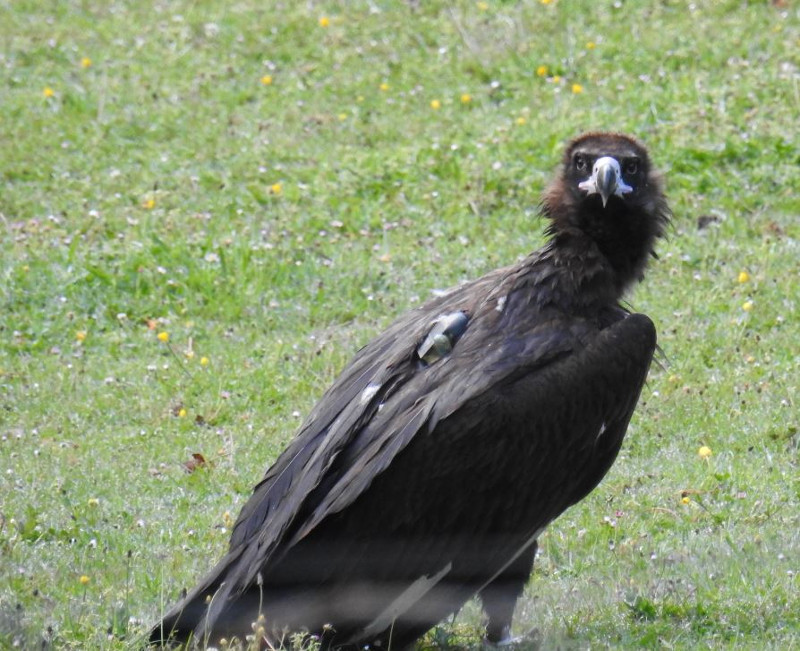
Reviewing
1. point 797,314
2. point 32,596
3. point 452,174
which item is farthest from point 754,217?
point 32,596

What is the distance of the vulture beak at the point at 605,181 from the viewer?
545 cm

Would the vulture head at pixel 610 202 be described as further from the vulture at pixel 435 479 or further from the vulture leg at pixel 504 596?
the vulture leg at pixel 504 596

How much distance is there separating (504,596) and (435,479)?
2.11 feet

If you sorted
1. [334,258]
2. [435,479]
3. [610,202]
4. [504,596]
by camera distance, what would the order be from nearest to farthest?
1. [435,479]
2. [504,596]
3. [610,202]
4. [334,258]

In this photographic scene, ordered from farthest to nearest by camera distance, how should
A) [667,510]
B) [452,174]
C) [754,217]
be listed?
1. [452,174]
2. [754,217]
3. [667,510]

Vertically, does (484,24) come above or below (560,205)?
below

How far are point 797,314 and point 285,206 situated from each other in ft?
11.7

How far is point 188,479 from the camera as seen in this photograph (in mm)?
6707

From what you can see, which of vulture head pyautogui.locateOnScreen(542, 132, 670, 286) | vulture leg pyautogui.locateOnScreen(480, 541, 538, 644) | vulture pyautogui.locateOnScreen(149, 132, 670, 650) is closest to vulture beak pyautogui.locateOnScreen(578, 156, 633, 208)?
vulture head pyautogui.locateOnScreen(542, 132, 670, 286)

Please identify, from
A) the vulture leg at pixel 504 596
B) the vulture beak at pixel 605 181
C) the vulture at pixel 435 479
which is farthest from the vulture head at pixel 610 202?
the vulture leg at pixel 504 596

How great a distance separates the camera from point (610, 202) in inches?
220

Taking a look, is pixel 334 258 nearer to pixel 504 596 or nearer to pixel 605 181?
pixel 605 181

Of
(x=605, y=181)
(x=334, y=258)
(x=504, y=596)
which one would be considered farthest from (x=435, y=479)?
(x=334, y=258)

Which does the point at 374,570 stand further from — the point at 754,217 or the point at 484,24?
the point at 484,24
